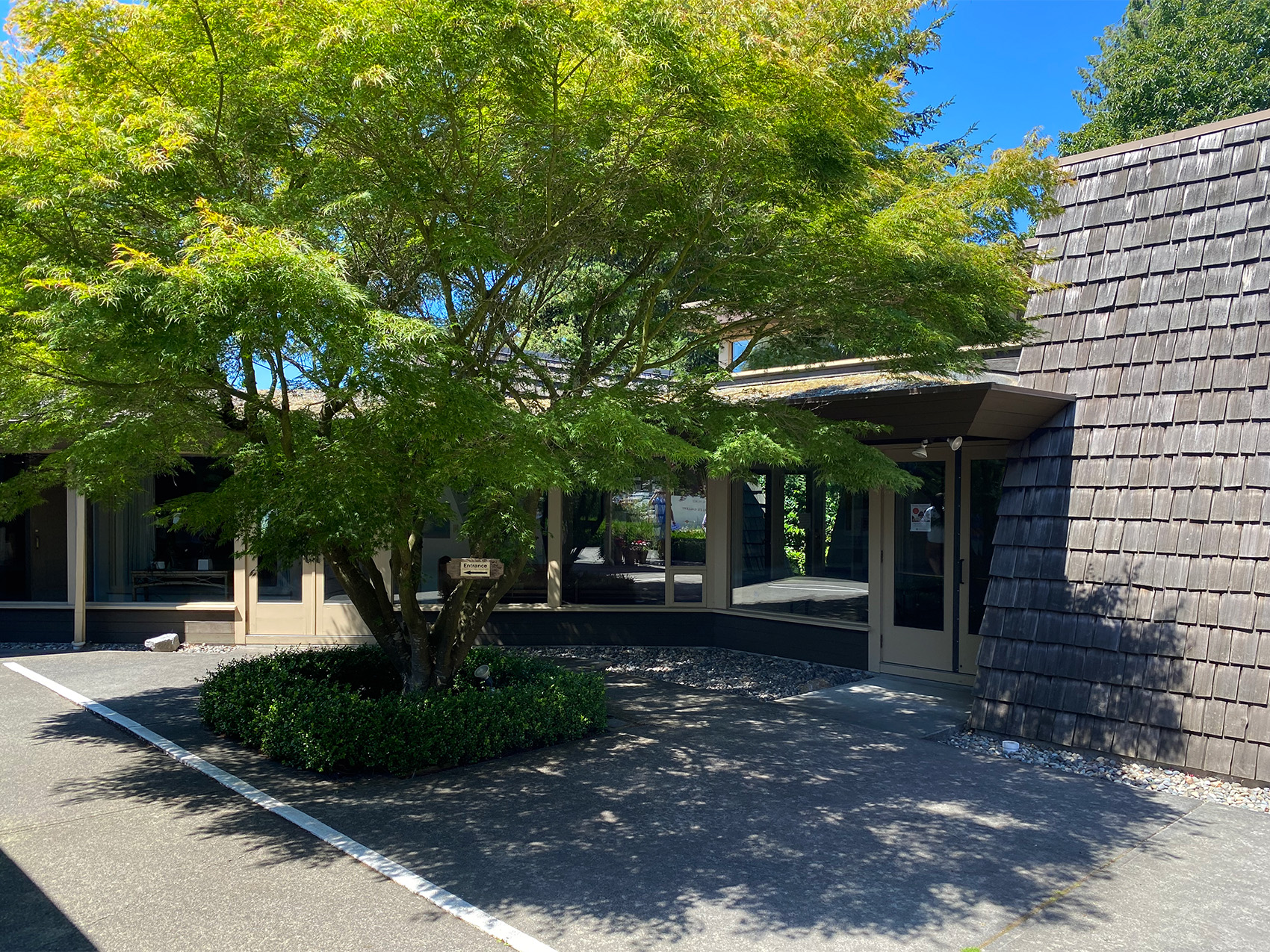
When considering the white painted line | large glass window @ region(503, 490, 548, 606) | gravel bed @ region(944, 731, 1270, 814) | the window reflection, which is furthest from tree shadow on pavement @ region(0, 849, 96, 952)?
the window reflection

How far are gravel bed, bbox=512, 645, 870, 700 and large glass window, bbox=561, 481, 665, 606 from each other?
0.71 meters

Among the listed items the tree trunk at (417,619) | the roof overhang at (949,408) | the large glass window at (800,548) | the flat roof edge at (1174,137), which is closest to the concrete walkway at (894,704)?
the large glass window at (800,548)

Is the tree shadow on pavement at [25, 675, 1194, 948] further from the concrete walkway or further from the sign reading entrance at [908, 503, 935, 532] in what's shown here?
the sign reading entrance at [908, 503, 935, 532]

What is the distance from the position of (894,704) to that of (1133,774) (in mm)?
2352

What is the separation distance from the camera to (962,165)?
7.56 meters

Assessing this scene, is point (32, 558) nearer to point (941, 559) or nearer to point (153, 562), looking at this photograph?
point (153, 562)

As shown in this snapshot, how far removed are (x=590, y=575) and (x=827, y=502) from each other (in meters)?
3.40

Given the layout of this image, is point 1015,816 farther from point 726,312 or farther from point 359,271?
point 359,271

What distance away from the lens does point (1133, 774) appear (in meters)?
Result: 6.75

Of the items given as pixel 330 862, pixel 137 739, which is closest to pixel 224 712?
pixel 137 739

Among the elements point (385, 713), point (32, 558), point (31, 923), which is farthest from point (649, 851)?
point (32, 558)

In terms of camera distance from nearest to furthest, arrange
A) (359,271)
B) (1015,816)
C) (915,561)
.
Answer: (1015,816), (359,271), (915,561)

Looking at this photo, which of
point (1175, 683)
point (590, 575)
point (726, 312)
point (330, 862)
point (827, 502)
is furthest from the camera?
point (590, 575)

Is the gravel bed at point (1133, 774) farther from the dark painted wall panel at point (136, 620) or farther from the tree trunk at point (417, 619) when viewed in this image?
the dark painted wall panel at point (136, 620)
